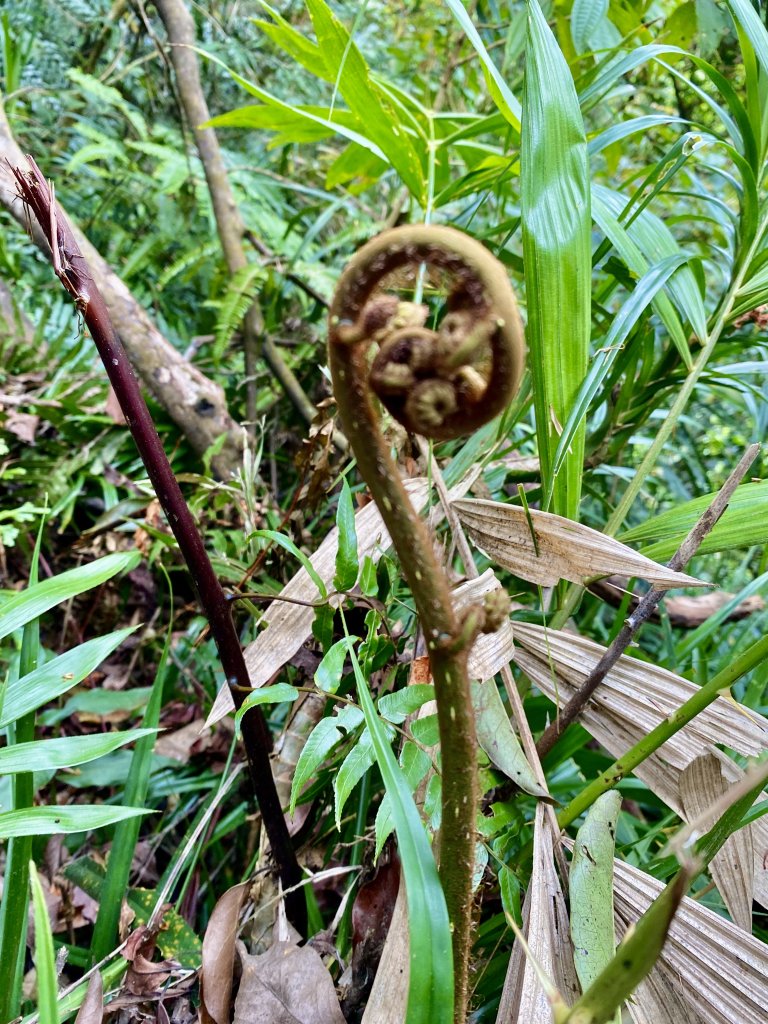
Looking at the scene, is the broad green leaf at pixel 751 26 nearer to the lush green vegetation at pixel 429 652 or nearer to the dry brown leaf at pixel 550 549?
the lush green vegetation at pixel 429 652

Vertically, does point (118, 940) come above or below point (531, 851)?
below

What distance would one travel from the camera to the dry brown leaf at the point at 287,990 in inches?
21.1

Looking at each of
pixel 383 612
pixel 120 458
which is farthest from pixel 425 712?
pixel 120 458

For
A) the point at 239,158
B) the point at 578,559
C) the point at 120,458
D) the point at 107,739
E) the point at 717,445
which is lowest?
the point at 107,739

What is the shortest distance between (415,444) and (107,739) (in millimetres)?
467

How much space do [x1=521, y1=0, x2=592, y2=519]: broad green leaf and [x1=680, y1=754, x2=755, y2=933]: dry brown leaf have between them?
0.26 metres

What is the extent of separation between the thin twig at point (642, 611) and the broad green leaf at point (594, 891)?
82 mm

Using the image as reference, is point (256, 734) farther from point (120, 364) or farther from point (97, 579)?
point (120, 364)

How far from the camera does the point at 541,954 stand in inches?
17.8

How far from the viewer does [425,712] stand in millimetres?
580

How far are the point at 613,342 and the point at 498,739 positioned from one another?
381 mm

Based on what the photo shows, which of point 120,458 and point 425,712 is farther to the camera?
point 120,458

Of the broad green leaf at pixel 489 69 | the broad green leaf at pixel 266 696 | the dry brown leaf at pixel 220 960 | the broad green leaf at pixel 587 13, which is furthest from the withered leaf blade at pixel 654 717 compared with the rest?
the broad green leaf at pixel 587 13

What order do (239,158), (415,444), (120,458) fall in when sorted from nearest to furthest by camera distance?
1. (415,444)
2. (120,458)
3. (239,158)
